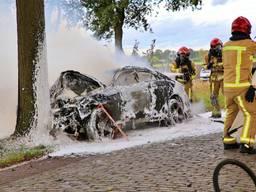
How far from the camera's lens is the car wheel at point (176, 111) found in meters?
13.4

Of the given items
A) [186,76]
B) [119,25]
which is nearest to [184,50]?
[186,76]

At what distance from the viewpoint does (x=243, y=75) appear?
8750mm

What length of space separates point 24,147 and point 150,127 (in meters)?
3.66

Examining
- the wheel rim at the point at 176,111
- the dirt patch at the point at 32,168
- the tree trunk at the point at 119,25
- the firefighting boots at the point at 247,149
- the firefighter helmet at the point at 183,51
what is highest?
the tree trunk at the point at 119,25

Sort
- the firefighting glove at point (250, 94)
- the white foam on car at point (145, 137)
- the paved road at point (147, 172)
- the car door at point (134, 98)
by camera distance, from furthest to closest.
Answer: the car door at point (134, 98)
the white foam on car at point (145, 137)
the firefighting glove at point (250, 94)
the paved road at point (147, 172)

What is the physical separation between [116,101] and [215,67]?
9.91 feet

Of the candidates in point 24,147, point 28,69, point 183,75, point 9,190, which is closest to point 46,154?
point 24,147

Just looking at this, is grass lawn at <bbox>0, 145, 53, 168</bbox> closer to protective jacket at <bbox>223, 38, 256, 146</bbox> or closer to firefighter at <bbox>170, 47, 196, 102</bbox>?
protective jacket at <bbox>223, 38, 256, 146</bbox>

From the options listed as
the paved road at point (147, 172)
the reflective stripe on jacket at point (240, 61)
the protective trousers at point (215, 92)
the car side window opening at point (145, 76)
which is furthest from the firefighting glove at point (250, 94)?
the protective trousers at point (215, 92)

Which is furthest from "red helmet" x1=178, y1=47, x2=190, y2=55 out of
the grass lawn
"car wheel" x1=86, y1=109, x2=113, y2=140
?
the grass lawn

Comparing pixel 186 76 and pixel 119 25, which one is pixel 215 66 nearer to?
pixel 186 76

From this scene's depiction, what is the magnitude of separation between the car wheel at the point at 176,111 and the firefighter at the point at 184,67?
171 cm

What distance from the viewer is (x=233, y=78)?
8812 mm

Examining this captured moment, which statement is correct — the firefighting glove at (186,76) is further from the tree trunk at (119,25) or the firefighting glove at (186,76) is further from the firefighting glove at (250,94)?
the tree trunk at (119,25)
